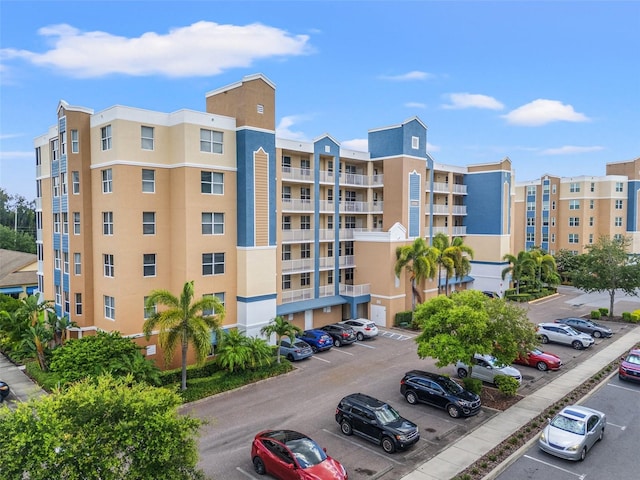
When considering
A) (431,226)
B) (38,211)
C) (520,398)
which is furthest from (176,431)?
(431,226)

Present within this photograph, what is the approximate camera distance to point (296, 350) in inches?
1137

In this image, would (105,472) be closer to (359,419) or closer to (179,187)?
(359,419)

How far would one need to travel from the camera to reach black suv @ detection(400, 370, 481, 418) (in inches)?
806

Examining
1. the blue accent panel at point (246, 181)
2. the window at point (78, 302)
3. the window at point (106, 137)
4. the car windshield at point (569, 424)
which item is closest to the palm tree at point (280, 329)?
the blue accent panel at point (246, 181)

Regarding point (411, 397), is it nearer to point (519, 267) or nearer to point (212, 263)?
point (212, 263)

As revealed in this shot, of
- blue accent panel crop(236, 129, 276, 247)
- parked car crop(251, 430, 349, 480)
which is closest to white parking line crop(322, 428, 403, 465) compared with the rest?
parked car crop(251, 430, 349, 480)

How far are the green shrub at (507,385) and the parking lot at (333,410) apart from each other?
1.70 metres

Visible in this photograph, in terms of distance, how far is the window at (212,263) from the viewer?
27922 millimetres

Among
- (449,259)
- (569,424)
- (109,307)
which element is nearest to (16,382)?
(109,307)

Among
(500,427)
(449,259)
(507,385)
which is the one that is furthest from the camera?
(449,259)

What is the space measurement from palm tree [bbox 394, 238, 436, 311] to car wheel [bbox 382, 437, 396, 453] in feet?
69.2

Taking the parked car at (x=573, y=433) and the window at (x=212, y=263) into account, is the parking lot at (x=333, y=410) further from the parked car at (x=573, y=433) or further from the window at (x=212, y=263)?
the window at (x=212, y=263)

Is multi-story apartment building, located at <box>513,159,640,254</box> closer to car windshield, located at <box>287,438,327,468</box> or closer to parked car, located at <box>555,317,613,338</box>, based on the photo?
parked car, located at <box>555,317,613,338</box>

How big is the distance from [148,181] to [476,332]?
65.7 feet
